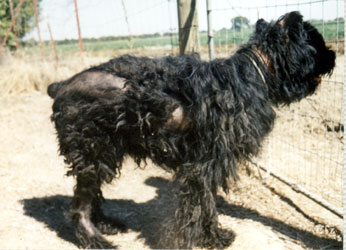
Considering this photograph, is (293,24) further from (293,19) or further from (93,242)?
(93,242)

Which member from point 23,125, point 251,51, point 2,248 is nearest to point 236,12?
point 251,51

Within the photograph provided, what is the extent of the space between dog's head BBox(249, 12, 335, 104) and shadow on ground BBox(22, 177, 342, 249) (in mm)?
1414

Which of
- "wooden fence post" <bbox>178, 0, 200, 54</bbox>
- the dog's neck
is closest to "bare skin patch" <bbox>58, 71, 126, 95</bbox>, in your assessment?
the dog's neck

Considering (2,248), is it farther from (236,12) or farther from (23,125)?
(23,125)

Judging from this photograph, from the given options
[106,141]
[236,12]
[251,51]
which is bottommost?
[106,141]

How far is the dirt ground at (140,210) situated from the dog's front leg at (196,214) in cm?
20

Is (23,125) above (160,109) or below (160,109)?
below

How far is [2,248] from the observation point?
3.10 meters

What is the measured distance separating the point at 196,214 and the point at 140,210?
1.45m

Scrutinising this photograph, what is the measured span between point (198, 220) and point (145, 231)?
3.18ft

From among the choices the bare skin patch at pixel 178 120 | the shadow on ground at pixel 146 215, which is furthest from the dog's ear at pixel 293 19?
the shadow on ground at pixel 146 215

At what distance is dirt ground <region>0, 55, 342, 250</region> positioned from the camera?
3.35 metres

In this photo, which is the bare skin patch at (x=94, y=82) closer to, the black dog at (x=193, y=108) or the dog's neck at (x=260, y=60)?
the black dog at (x=193, y=108)

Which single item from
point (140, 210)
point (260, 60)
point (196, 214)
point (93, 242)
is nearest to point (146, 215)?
point (140, 210)
